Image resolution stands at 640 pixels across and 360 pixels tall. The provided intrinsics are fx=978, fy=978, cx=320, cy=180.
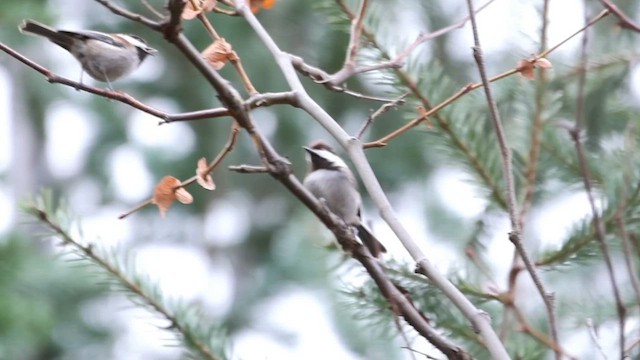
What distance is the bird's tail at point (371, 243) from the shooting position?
1.10 metres

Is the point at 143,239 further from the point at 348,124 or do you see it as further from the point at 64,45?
the point at 64,45

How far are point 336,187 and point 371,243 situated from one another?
170mm

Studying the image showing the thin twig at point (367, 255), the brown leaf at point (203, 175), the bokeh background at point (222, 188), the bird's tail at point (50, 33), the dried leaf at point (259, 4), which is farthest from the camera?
the bokeh background at point (222, 188)

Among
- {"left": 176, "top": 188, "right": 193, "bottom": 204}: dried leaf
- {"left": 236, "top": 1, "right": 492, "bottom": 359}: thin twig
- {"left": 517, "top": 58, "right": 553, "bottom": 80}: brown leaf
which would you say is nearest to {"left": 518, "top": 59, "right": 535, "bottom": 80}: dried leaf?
{"left": 517, "top": 58, "right": 553, "bottom": 80}: brown leaf

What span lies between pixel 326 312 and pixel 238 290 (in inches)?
36.4

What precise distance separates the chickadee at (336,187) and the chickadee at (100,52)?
0.27m

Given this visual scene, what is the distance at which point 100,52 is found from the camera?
1251 mm

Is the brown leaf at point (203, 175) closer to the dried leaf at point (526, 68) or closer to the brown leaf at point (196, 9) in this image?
the brown leaf at point (196, 9)

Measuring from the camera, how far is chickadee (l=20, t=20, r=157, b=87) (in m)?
1.20

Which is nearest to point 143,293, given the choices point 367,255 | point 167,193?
point 167,193

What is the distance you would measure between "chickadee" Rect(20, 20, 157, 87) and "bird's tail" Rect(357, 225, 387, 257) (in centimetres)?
36

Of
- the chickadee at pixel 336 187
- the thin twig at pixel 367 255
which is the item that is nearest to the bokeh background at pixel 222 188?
the chickadee at pixel 336 187

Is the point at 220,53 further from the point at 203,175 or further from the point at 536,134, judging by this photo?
the point at 536,134

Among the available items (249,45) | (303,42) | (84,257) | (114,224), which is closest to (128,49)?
(84,257)
